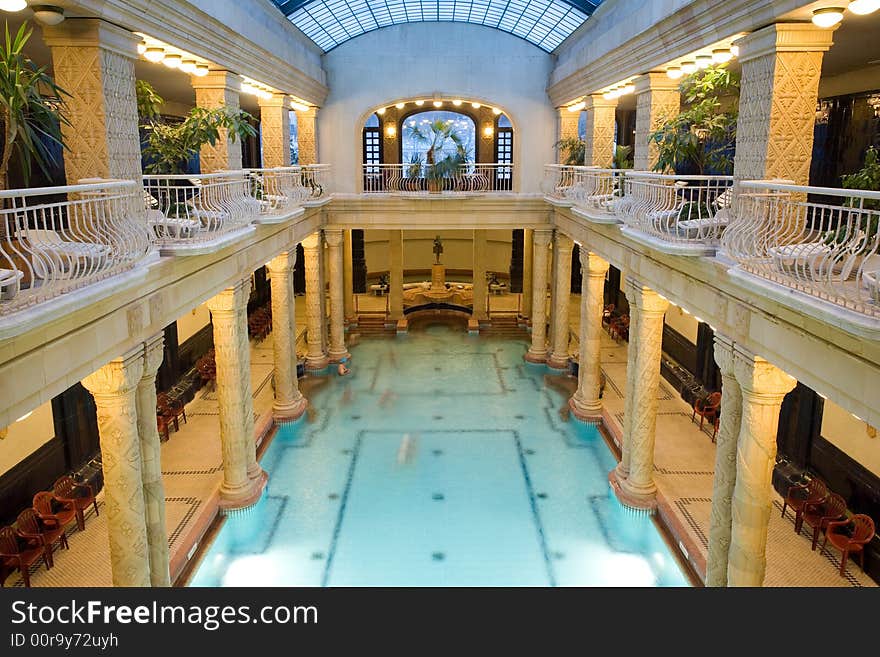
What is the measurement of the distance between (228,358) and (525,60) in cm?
1232

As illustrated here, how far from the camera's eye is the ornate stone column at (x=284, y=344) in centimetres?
1529

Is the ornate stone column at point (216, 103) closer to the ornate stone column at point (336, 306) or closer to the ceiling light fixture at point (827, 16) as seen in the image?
Result: the ceiling light fixture at point (827, 16)

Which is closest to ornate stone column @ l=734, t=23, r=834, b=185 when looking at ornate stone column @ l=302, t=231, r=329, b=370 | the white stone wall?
ornate stone column @ l=302, t=231, r=329, b=370

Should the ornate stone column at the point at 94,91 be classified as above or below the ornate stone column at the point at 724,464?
above

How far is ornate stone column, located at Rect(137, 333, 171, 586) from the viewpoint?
25.9ft

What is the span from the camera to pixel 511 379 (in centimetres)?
1861

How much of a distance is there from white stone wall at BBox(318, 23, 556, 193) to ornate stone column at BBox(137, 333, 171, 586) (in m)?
12.7

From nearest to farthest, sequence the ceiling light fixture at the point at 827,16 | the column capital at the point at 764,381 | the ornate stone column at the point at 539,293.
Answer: the ceiling light fixture at the point at 827,16
the column capital at the point at 764,381
the ornate stone column at the point at 539,293

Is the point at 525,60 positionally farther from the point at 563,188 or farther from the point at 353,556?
the point at 353,556

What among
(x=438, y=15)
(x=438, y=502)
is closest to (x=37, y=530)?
(x=438, y=502)

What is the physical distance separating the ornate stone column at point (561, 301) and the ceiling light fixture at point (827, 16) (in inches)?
449

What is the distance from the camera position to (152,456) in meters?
8.12

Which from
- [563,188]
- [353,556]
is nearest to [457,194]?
[563,188]

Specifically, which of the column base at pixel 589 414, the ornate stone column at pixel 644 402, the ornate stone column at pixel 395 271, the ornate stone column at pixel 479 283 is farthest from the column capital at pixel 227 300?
the ornate stone column at pixel 479 283
